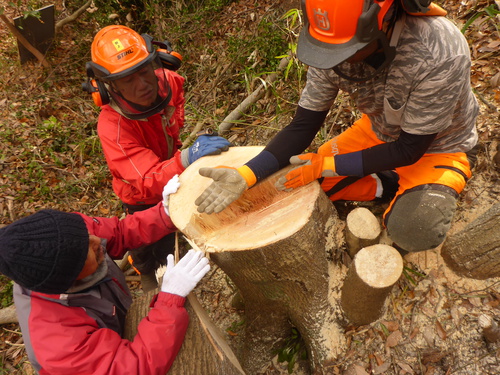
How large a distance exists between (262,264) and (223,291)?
5.02 feet

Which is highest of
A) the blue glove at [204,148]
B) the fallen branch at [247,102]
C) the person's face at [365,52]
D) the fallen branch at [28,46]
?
the person's face at [365,52]

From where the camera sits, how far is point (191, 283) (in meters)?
1.81

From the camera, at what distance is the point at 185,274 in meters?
1.81

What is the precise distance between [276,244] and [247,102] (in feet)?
9.03

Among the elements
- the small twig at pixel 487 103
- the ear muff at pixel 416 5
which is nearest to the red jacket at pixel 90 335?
the ear muff at pixel 416 5

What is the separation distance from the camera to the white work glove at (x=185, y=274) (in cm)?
179

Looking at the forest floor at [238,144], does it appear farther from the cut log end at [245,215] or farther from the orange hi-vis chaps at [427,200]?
the cut log end at [245,215]

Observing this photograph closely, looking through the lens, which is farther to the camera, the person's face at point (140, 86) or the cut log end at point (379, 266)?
the person's face at point (140, 86)

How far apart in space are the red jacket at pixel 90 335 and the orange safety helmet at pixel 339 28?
1366 millimetres

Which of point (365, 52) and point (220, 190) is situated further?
point (220, 190)

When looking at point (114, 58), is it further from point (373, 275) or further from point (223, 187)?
point (373, 275)

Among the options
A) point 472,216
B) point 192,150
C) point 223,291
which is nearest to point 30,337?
point 192,150

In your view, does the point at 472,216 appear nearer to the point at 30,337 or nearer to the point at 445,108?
the point at 445,108

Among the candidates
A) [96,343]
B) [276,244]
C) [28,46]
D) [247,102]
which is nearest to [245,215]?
[276,244]
